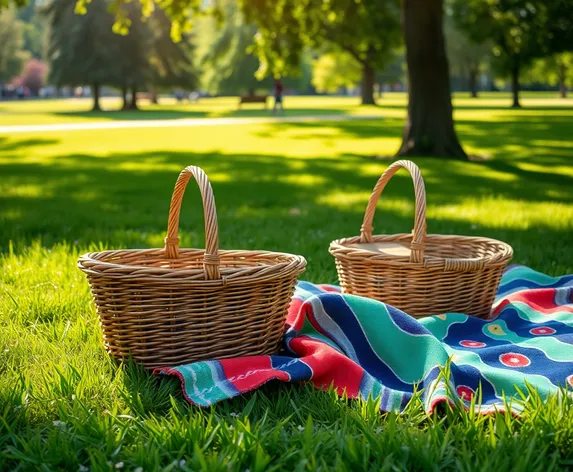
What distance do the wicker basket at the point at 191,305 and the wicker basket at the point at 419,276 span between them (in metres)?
0.70

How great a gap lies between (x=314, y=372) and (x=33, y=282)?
2009mm

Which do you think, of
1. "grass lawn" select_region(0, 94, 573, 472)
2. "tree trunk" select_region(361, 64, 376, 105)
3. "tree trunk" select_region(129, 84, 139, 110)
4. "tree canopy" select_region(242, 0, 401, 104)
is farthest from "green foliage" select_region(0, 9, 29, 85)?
"grass lawn" select_region(0, 94, 573, 472)

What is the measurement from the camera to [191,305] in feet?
8.89

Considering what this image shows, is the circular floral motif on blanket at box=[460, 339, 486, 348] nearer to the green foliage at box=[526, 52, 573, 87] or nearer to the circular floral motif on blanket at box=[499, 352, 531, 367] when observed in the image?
the circular floral motif on blanket at box=[499, 352, 531, 367]

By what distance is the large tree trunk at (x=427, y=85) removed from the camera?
11.8 metres

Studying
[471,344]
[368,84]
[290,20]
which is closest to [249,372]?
[471,344]

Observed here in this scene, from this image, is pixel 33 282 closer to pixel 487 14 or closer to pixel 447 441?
pixel 447 441

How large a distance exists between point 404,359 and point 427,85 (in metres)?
9.73

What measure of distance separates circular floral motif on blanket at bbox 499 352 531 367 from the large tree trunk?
934 cm

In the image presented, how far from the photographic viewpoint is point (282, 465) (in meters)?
2.03

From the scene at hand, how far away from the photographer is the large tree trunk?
11812 millimetres

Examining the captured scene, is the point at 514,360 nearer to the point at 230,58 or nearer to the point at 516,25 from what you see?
the point at 516,25

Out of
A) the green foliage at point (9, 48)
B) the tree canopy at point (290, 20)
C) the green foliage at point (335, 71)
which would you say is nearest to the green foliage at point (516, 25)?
the tree canopy at point (290, 20)

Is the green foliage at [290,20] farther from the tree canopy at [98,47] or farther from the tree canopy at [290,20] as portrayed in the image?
the tree canopy at [98,47]
